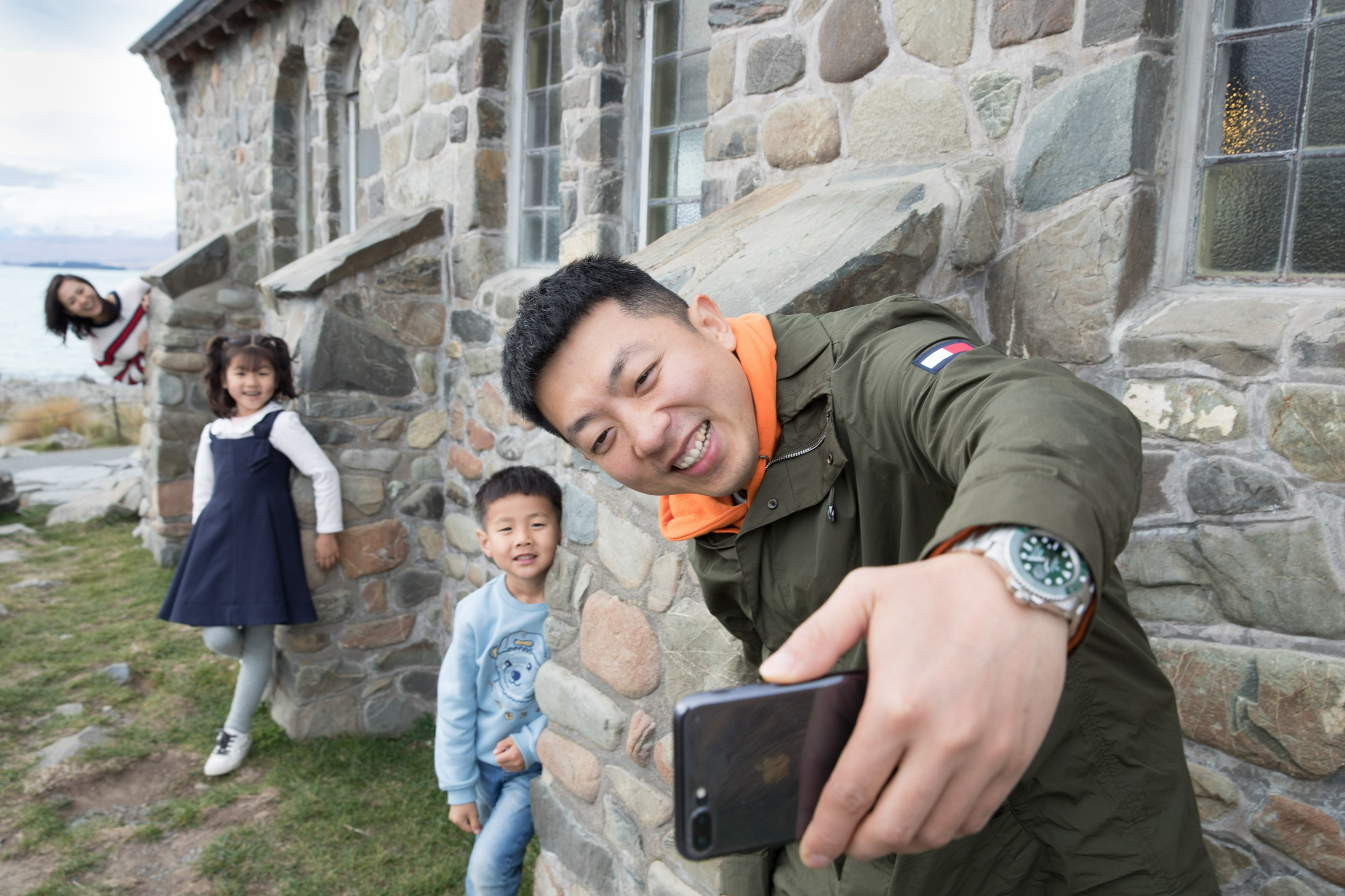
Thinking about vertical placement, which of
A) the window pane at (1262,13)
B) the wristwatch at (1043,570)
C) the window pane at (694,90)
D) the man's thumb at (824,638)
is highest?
the window pane at (694,90)

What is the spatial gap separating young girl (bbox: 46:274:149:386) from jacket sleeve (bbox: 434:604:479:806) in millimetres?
4572

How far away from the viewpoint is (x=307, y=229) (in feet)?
22.6

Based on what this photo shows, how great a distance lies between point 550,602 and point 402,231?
2.69 metres

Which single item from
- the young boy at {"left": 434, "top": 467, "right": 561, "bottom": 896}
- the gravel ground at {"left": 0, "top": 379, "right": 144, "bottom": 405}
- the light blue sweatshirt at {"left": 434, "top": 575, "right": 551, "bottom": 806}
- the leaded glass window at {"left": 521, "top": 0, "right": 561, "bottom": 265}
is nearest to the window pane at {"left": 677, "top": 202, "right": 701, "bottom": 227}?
the leaded glass window at {"left": 521, "top": 0, "right": 561, "bottom": 265}

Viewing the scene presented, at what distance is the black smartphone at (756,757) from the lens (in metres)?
0.64

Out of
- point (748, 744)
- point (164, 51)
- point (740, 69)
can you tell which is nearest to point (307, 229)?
point (164, 51)

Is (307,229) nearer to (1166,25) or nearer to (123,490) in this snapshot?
(123,490)

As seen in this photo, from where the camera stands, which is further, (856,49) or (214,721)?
→ (214,721)

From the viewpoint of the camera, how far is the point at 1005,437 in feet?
2.37

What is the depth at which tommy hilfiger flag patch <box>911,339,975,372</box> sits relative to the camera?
0.95m

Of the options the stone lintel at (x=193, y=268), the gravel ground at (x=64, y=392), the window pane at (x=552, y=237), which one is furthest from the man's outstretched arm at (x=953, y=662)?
the gravel ground at (x=64, y=392)

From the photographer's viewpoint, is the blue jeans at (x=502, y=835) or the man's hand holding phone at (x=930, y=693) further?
the blue jeans at (x=502, y=835)

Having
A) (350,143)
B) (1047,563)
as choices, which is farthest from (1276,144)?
(350,143)

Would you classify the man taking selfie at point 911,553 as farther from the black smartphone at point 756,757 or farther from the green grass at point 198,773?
the green grass at point 198,773
